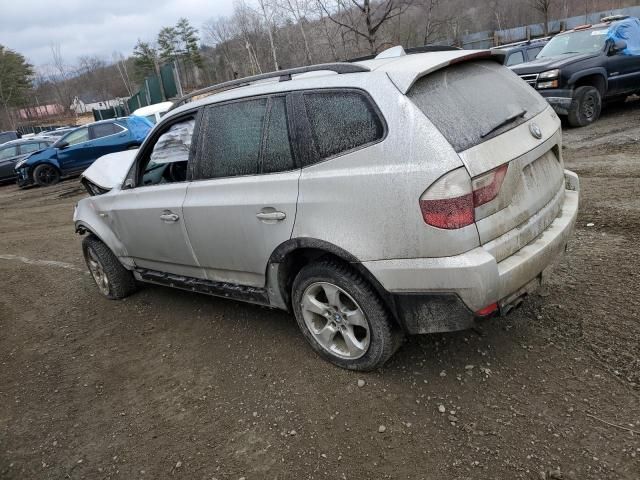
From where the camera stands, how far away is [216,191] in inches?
132

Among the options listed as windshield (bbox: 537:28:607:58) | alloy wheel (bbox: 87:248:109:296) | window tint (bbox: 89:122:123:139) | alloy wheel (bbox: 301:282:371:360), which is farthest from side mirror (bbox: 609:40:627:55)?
window tint (bbox: 89:122:123:139)

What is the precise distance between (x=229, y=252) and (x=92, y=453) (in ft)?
4.79

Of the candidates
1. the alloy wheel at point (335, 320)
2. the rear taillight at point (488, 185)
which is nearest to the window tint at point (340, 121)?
the rear taillight at point (488, 185)

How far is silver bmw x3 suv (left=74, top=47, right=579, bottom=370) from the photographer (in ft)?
7.97

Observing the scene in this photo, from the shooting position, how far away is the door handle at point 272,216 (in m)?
2.94

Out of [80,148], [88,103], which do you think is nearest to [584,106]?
[80,148]

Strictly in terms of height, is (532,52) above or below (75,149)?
above

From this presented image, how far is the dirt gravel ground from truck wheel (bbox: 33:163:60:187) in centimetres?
1239

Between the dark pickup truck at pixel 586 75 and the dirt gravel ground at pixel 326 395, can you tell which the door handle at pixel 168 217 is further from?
the dark pickup truck at pixel 586 75

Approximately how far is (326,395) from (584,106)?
30.6 ft

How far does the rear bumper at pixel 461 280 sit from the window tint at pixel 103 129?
47.7ft

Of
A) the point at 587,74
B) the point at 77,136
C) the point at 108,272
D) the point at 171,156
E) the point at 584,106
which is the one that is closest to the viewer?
the point at 171,156

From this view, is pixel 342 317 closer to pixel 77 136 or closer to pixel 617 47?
pixel 617 47

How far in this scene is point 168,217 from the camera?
12.2 feet
